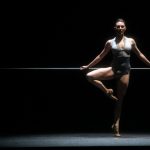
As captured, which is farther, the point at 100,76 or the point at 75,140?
the point at 100,76

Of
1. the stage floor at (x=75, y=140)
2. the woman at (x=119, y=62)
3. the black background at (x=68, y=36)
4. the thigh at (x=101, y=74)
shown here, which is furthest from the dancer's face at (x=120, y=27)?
the black background at (x=68, y=36)

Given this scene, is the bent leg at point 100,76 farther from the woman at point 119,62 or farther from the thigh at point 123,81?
the thigh at point 123,81

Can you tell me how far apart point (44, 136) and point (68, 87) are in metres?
1.19

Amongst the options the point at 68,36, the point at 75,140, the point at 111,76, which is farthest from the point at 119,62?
the point at 68,36

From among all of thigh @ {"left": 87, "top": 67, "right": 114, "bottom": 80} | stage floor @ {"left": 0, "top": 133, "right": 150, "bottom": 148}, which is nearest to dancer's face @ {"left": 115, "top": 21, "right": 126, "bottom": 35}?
thigh @ {"left": 87, "top": 67, "right": 114, "bottom": 80}

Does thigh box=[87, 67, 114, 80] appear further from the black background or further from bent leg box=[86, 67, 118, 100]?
the black background

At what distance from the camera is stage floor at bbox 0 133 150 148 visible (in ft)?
17.9

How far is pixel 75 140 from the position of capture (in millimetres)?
5824

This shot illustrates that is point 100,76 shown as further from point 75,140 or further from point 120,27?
point 75,140

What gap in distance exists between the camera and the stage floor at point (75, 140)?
17.9 feet

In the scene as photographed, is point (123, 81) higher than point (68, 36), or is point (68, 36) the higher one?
point (68, 36)

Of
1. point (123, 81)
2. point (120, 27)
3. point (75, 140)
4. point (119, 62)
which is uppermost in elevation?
point (120, 27)

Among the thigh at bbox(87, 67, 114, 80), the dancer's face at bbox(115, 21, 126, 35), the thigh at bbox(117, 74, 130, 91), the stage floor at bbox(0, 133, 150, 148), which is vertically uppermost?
the dancer's face at bbox(115, 21, 126, 35)

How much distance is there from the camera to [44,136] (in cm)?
628
